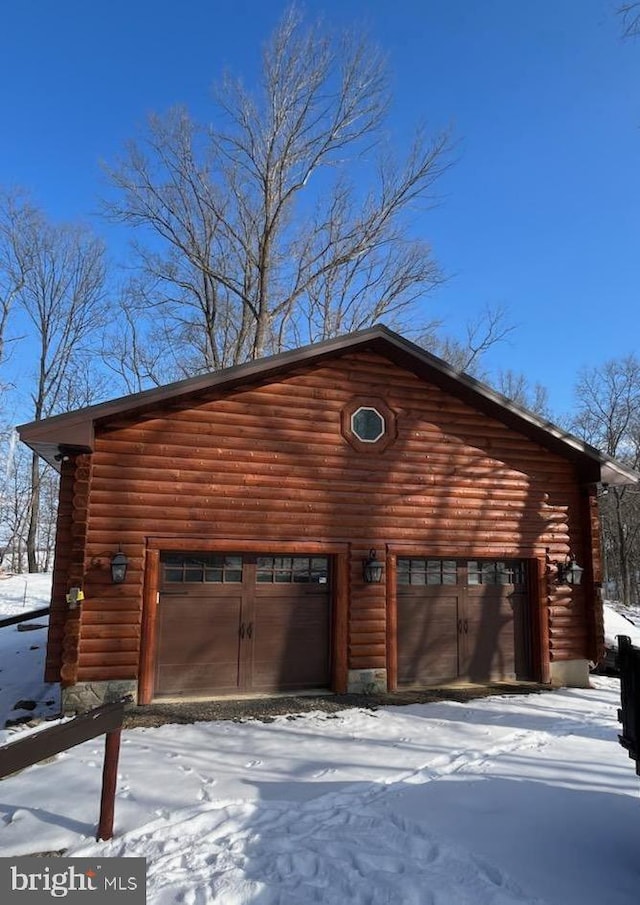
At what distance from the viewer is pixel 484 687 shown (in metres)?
9.77

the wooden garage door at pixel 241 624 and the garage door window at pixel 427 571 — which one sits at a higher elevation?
the garage door window at pixel 427 571

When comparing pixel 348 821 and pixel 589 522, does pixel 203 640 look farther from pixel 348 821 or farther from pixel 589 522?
pixel 589 522

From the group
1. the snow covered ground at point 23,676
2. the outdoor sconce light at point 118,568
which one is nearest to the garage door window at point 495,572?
the outdoor sconce light at point 118,568

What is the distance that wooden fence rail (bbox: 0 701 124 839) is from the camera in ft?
11.7

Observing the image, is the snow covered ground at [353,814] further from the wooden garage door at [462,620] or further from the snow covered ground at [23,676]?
the wooden garage door at [462,620]

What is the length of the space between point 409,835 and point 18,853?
105 inches

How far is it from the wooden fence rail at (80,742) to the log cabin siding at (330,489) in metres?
3.85

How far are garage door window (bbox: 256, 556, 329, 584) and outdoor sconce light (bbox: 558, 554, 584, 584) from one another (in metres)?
4.23

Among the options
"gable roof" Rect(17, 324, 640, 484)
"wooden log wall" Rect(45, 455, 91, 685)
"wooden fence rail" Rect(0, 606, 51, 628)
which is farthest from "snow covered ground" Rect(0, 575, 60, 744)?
"gable roof" Rect(17, 324, 640, 484)

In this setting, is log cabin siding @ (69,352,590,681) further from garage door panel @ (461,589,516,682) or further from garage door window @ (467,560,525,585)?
garage door panel @ (461,589,516,682)

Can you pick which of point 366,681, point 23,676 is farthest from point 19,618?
point 366,681

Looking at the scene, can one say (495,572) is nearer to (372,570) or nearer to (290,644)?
(372,570)

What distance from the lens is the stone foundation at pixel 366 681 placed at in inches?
353

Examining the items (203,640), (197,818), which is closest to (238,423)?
(203,640)
